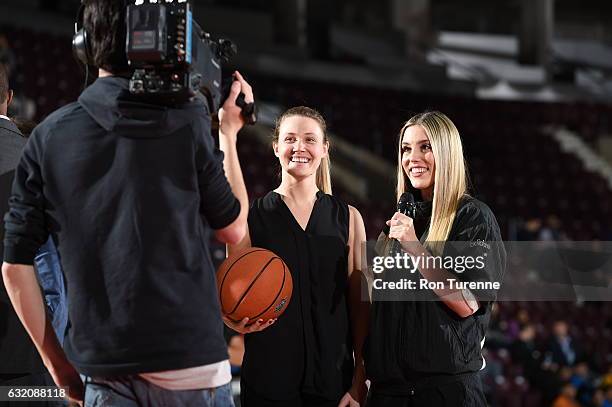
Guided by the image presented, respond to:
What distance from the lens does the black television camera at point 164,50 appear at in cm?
165

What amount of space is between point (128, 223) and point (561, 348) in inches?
282

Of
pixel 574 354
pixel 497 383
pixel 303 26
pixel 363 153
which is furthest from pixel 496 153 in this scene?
pixel 497 383

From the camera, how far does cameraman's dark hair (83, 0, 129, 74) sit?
172cm

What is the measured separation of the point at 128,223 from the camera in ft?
5.54

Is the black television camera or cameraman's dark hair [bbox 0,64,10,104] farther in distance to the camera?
cameraman's dark hair [bbox 0,64,10,104]

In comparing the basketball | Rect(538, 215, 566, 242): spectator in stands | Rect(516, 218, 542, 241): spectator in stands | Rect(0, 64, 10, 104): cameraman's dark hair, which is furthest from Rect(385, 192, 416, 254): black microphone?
Rect(538, 215, 566, 242): spectator in stands

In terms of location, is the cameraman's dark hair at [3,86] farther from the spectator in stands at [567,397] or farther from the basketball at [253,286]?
the spectator in stands at [567,397]

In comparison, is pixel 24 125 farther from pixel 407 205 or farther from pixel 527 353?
pixel 527 353

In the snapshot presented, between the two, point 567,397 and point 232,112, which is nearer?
point 232,112

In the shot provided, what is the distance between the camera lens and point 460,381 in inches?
99.4

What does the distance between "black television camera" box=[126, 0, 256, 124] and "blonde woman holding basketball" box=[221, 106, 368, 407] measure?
1003mm

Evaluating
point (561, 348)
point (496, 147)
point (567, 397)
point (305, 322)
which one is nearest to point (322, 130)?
point (305, 322)

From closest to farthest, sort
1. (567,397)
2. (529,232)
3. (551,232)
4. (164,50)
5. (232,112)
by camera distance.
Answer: (164,50) < (232,112) < (567,397) < (529,232) < (551,232)

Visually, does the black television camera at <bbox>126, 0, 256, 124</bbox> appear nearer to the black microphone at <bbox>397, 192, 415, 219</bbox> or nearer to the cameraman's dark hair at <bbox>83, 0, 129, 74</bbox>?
the cameraman's dark hair at <bbox>83, 0, 129, 74</bbox>
